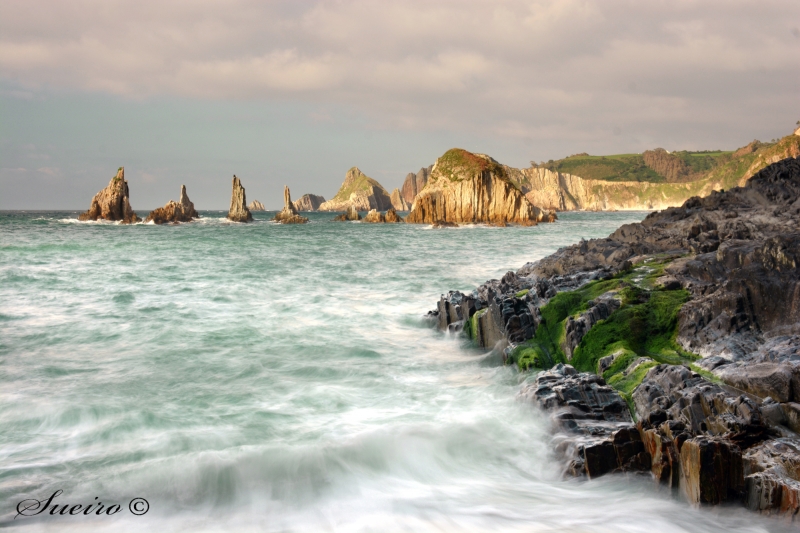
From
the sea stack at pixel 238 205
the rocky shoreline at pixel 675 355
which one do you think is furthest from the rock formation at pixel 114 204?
the rocky shoreline at pixel 675 355

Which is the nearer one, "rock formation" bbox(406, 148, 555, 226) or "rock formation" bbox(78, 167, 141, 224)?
"rock formation" bbox(406, 148, 555, 226)

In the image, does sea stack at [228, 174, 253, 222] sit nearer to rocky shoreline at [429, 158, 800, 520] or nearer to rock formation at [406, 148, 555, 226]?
rock formation at [406, 148, 555, 226]

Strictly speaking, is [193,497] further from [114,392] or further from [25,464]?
[114,392]

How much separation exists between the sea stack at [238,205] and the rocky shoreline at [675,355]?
80913 mm

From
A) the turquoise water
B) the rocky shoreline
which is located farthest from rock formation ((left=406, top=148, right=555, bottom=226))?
the turquoise water

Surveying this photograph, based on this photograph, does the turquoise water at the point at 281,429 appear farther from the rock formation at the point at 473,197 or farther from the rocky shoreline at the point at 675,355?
the rock formation at the point at 473,197

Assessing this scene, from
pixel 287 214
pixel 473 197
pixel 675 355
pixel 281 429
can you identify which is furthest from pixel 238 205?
pixel 675 355

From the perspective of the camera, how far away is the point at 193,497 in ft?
18.9

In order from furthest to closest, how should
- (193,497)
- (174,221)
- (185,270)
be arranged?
Result: (174,221) → (185,270) → (193,497)

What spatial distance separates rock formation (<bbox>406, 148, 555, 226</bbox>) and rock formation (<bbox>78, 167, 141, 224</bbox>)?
44013 millimetres

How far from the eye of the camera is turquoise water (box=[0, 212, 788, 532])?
5340 millimetres

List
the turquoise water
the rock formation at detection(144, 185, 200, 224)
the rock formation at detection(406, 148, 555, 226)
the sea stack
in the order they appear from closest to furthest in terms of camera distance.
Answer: the turquoise water → the rock formation at detection(406, 148, 555, 226) → the rock formation at detection(144, 185, 200, 224) → the sea stack

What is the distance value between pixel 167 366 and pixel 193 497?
16.0 ft

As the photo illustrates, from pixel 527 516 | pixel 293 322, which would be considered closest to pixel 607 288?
pixel 527 516
